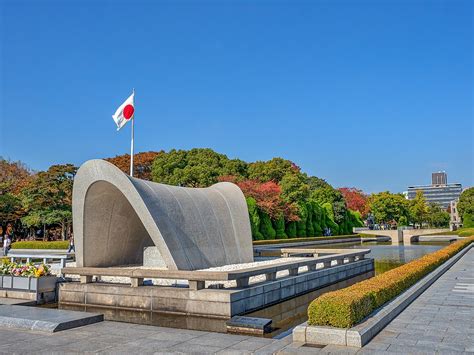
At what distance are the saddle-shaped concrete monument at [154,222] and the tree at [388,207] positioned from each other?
60.1 metres

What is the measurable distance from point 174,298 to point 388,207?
67.4 meters

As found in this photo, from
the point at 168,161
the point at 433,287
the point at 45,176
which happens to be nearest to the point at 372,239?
the point at 168,161

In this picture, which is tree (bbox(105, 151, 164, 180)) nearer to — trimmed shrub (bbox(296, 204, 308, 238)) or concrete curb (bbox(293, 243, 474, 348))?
trimmed shrub (bbox(296, 204, 308, 238))

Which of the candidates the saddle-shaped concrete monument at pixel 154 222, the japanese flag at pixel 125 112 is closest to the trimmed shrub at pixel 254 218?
the japanese flag at pixel 125 112

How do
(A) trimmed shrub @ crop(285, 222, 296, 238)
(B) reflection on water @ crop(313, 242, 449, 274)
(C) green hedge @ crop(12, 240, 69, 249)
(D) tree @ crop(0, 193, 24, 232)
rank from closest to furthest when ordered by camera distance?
(B) reflection on water @ crop(313, 242, 449, 274), (C) green hedge @ crop(12, 240, 69, 249), (D) tree @ crop(0, 193, 24, 232), (A) trimmed shrub @ crop(285, 222, 296, 238)

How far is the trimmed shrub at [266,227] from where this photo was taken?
136 ft

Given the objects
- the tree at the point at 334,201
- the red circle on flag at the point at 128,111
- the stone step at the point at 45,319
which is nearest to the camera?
the stone step at the point at 45,319

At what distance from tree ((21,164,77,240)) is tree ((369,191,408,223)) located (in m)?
50.7

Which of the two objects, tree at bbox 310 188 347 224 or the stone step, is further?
tree at bbox 310 188 347 224

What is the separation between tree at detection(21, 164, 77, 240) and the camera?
3897 centimetres

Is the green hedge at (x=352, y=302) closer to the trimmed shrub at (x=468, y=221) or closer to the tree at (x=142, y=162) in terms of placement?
the tree at (x=142, y=162)

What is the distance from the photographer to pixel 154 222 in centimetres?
1167

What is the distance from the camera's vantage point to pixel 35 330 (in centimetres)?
766

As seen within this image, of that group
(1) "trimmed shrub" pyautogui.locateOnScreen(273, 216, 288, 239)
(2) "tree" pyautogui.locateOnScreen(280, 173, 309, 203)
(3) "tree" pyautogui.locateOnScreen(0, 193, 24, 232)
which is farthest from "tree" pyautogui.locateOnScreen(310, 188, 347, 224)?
(3) "tree" pyautogui.locateOnScreen(0, 193, 24, 232)
